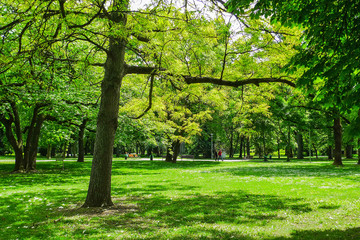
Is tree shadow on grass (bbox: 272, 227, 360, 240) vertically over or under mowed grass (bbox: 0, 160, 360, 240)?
over

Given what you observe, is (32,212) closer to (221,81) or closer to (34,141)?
(221,81)

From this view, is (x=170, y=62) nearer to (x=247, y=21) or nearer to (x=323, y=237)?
(x=247, y=21)

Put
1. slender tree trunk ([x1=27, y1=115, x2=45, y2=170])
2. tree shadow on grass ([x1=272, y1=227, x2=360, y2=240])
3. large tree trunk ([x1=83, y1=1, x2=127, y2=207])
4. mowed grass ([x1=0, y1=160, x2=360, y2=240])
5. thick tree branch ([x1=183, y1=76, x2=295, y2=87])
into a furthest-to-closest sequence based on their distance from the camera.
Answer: slender tree trunk ([x1=27, y1=115, x2=45, y2=170]) → thick tree branch ([x1=183, y1=76, x2=295, y2=87]) → large tree trunk ([x1=83, y1=1, x2=127, y2=207]) → mowed grass ([x1=0, y1=160, x2=360, y2=240]) → tree shadow on grass ([x1=272, y1=227, x2=360, y2=240])

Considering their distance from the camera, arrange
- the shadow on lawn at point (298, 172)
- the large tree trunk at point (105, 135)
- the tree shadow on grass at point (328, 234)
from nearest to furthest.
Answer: the tree shadow on grass at point (328, 234) < the large tree trunk at point (105, 135) < the shadow on lawn at point (298, 172)

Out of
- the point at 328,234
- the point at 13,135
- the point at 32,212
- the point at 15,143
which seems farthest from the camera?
the point at 13,135

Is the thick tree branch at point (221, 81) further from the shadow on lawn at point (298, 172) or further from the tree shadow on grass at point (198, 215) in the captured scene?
the shadow on lawn at point (298, 172)

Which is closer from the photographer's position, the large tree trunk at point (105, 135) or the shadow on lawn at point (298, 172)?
the large tree trunk at point (105, 135)

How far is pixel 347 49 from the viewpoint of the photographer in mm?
5074

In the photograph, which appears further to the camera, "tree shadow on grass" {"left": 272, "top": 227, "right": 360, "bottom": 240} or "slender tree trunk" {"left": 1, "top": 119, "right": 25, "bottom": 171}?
"slender tree trunk" {"left": 1, "top": 119, "right": 25, "bottom": 171}

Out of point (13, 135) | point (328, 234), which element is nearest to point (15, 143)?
point (13, 135)

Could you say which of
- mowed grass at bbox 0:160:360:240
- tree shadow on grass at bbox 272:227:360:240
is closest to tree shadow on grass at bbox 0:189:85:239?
mowed grass at bbox 0:160:360:240

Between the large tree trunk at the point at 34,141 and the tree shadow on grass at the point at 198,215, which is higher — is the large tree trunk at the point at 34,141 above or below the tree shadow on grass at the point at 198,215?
above

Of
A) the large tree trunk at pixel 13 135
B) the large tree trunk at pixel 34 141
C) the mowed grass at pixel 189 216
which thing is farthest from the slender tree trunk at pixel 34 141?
the mowed grass at pixel 189 216

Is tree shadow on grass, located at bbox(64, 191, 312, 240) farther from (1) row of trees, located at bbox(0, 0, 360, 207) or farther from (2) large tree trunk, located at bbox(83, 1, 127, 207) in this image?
(1) row of trees, located at bbox(0, 0, 360, 207)
